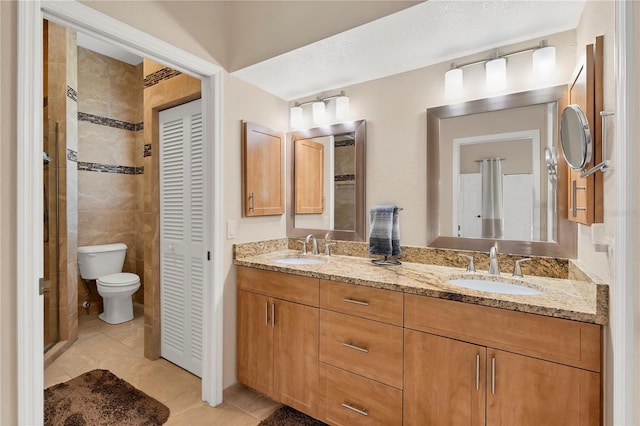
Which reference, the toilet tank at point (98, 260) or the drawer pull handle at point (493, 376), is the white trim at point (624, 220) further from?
the toilet tank at point (98, 260)

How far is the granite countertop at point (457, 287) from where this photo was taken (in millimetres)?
1097

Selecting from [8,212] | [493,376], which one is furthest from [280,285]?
[8,212]

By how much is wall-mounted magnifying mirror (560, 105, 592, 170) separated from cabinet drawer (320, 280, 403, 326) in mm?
881

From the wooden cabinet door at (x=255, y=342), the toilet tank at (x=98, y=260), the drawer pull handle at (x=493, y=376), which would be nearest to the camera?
the drawer pull handle at (x=493, y=376)

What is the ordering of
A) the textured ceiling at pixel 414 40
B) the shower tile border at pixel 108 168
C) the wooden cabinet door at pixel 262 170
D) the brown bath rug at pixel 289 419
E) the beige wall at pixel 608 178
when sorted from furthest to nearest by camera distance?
the shower tile border at pixel 108 168, the wooden cabinet door at pixel 262 170, the brown bath rug at pixel 289 419, the textured ceiling at pixel 414 40, the beige wall at pixel 608 178

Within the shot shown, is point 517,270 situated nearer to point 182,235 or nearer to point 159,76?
point 182,235

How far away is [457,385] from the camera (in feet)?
4.27

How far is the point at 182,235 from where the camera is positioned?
2395 millimetres

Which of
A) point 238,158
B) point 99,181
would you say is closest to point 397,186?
point 238,158

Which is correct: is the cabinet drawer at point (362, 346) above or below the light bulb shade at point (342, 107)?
below

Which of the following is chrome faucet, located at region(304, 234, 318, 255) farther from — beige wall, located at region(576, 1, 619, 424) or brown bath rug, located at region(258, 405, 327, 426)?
beige wall, located at region(576, 1, 619, 424)

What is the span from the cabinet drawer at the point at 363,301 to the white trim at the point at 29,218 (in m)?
1.23

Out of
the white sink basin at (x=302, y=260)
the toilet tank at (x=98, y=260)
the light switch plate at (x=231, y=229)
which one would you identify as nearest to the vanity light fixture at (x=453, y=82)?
the white sink basin at (x=302, y=260)

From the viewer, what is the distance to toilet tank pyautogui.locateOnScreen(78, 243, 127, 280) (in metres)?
3.33
